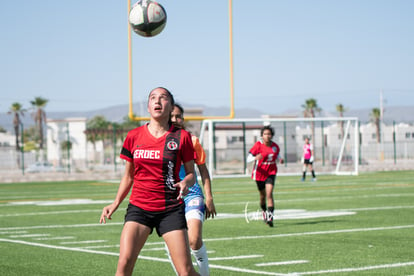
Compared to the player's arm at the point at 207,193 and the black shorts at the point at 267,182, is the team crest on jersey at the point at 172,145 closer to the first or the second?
the player's arm at the point at 207,193

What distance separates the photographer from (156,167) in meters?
6.13

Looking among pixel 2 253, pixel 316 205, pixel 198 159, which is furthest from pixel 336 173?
pixel 198 159

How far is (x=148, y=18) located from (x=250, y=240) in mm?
3931

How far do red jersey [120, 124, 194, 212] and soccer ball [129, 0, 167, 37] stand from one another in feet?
11.2

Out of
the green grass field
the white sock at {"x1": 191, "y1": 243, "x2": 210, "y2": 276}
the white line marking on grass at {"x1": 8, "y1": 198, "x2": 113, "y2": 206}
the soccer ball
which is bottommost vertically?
the white line marking on grass at {"x1": 8, "y1": 198, "x2": 113, "y2": 206}

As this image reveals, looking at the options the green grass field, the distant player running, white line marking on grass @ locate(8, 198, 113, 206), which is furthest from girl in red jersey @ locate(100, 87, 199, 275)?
white line marking on grass @ locate(8, 198, 113, 206)

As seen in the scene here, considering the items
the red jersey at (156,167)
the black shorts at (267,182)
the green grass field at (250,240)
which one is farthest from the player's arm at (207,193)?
the black shorts at (267,182)

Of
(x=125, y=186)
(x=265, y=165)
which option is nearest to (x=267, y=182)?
(x=265, y=165)

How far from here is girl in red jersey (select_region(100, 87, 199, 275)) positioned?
19.6ft

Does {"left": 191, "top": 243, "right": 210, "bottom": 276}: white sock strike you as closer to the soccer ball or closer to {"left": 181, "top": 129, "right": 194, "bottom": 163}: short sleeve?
{"left": 181, "top": 129, "right": 194, "bottom": 163}: short sleeve

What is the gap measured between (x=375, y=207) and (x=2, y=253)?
31.1ft

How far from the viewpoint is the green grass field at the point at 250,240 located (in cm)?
883

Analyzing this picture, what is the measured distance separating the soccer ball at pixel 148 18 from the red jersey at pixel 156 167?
11.2ft

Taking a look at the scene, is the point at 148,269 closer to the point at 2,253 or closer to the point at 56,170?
the point at 2,253
